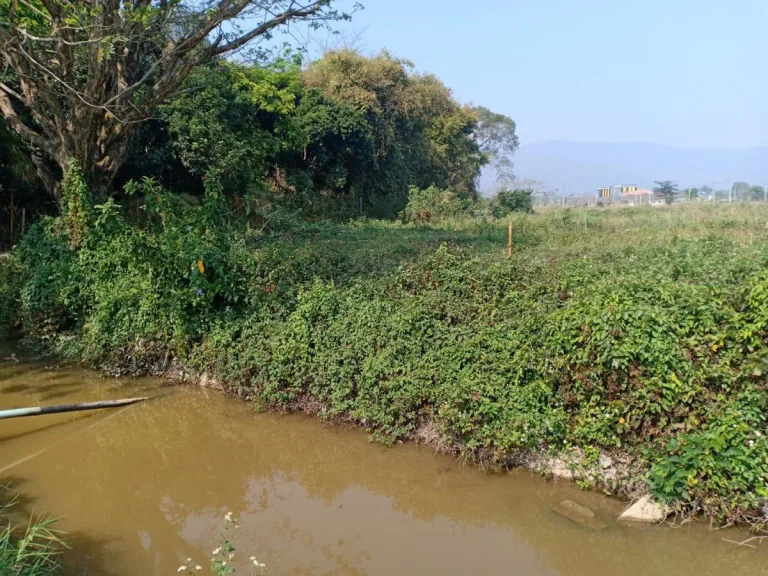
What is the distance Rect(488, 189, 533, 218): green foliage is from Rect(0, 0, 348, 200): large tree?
13.6 m

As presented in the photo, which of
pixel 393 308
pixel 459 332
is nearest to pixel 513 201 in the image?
pixel 393 308

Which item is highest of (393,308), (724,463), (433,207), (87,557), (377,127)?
(377,127)

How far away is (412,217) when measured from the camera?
63.1ft

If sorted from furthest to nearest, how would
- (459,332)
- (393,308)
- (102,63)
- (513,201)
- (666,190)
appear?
(666,190)
(513,201)
(102,63)
(393,308)
(459,332)

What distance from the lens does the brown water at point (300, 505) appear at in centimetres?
412

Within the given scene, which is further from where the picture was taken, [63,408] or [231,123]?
[231,123]

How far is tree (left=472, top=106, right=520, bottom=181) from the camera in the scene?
3456cm

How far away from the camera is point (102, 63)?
887 centimetres

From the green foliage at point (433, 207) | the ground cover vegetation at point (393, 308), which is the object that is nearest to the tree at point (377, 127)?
the green foliage at point (433, 207)

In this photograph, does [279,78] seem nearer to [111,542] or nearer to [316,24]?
[316,24]

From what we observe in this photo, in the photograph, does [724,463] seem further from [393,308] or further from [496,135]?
[496,135]

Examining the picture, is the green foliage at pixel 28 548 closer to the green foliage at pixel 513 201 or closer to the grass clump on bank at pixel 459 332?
the grass clump on bank at pixel 459 332

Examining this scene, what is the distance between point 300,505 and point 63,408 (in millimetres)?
2953

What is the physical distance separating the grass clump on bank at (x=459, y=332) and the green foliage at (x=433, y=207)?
9026 millimetres
